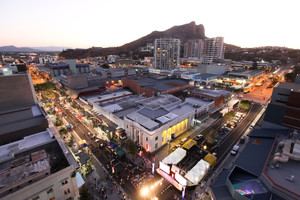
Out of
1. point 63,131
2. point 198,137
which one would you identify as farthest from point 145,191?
point 63,131

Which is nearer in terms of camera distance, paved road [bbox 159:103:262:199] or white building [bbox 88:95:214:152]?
paved road [bbox 159:103:262:199]

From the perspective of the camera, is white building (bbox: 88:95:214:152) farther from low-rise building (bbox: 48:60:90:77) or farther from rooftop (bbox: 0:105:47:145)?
low-rise building (bbox: 48:60:90:77)

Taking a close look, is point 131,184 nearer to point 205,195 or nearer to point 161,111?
point 205,195

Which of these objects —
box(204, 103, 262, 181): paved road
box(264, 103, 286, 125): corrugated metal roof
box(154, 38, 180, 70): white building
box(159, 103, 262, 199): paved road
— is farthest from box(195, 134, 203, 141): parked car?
box(154, 38, 180, 70): white building

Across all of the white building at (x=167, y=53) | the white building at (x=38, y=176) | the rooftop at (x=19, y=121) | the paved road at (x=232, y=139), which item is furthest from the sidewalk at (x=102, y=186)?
the white building at (x=167, y=53)

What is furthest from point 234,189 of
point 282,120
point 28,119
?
point 28,119

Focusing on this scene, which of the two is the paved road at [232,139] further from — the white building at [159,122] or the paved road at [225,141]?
the white building at [159,122]
